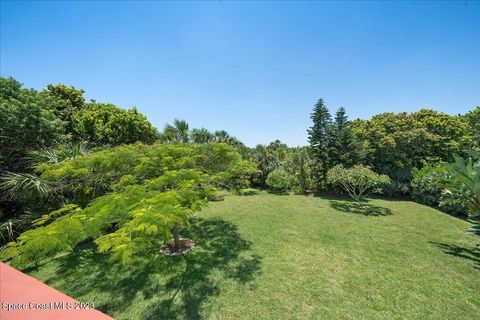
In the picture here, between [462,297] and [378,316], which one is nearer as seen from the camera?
[378,316]

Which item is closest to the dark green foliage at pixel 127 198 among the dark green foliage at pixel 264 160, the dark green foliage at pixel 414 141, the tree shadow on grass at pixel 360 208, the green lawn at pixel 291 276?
the green lawn at pixel 291 276

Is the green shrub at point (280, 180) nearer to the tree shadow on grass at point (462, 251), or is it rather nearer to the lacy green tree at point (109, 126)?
the lacy green tree at point (109, 126)

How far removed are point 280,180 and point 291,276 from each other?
46.0 ft

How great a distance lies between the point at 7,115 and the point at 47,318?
1063cm

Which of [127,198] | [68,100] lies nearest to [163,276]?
[127,198]

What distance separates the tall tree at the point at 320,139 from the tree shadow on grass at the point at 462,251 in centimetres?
1174

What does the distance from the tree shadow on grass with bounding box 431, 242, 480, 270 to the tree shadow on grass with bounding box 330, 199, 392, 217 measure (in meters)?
4.21

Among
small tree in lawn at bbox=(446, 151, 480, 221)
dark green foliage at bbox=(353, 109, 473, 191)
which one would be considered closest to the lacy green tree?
small tree in lawn at bbox=(446, 151, 480, 221)

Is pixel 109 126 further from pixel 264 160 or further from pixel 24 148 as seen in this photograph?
pixel 264 160

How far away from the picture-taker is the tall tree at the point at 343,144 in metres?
19.0

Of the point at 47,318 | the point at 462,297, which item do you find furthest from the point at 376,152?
the point at 47,318

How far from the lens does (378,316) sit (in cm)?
479

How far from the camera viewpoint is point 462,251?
8289mm

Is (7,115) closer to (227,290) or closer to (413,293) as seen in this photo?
(227,290)
